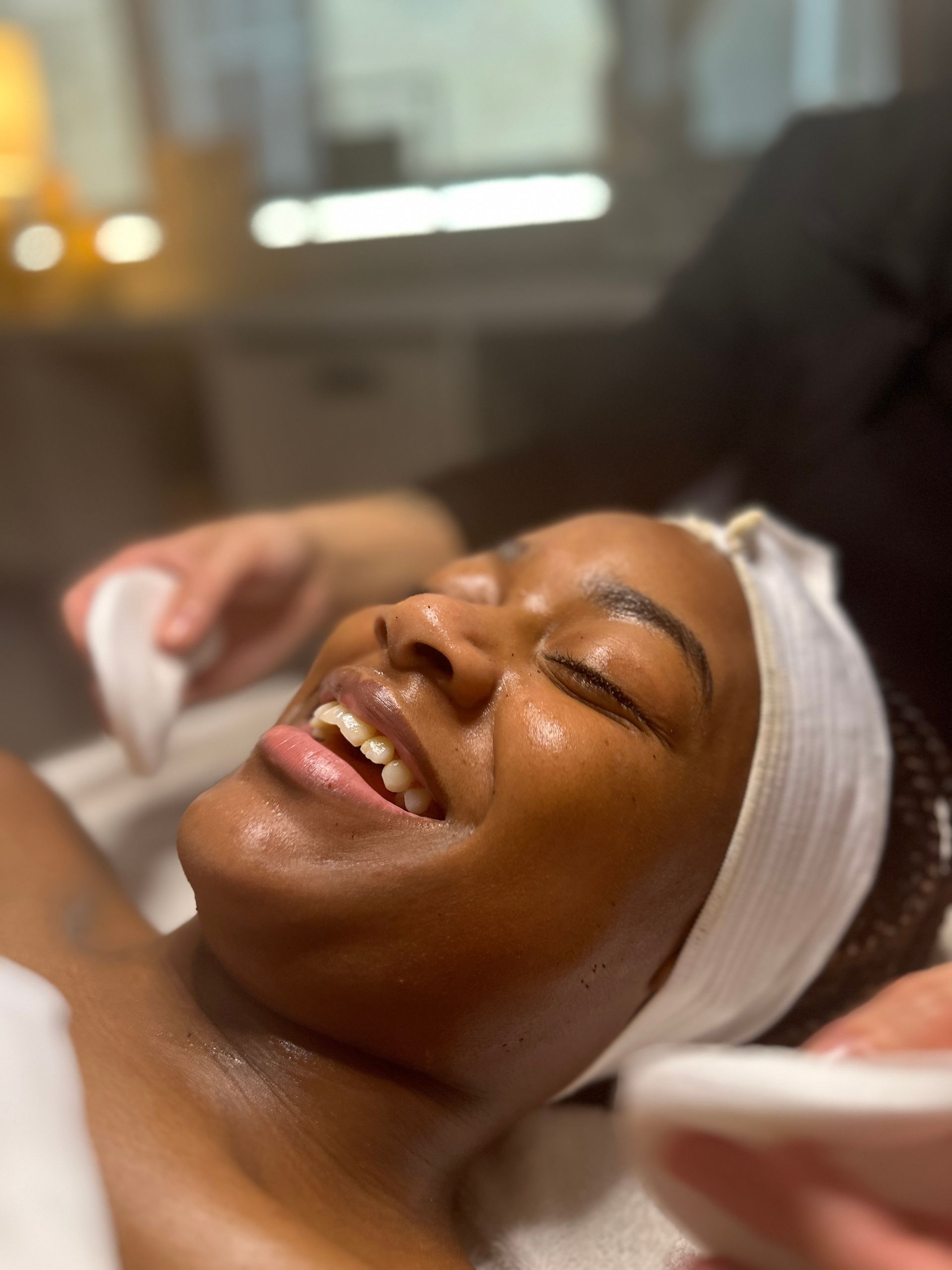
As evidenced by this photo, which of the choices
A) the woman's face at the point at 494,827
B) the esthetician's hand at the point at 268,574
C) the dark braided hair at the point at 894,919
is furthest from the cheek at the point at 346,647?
the dark braided hair at the point at 894,919

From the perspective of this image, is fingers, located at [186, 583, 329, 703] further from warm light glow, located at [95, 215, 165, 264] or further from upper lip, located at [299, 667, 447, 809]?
warm light glow, located at [95, 215, 165, 264]

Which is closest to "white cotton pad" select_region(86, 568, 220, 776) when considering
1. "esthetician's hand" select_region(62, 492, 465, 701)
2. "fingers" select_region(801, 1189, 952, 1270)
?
"esthetician's hand" select_region(62, 492, 465, 701)

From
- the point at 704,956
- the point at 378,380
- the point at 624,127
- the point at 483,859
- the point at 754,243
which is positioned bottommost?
the point at 704,956

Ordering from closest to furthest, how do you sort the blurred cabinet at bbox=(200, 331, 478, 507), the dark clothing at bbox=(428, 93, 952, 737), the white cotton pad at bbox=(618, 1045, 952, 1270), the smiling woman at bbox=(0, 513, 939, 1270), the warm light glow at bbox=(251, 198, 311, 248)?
the white cotton pad at bbox=(618, 1045, 952, 1270) < the smiling woman at bbox=(0, 513, 939, 1270) < the dark clothing at bbox=(428, 93, 952, 737) < the blurred cabinet at bbox=(200, 331, 478, 507) < the warm light glow at bbox=(251, 198, 311, 248)

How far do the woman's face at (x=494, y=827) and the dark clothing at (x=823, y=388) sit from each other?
314 mm

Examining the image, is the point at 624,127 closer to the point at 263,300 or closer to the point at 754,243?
the point at 754,243

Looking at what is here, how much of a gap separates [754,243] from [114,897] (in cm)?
85

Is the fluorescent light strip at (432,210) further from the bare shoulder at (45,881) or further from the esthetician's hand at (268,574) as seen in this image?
the bare shoulder at (45,881)

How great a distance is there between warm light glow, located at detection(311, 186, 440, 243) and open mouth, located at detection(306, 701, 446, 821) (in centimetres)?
84

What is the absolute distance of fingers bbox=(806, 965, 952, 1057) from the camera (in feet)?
1.28

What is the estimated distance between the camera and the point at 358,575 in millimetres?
824

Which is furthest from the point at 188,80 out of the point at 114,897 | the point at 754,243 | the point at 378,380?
the point at 114,897

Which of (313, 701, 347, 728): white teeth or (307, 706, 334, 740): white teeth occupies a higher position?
(313, 701, 347, 728): white teeth

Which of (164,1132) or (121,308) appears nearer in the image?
(164,1132)
